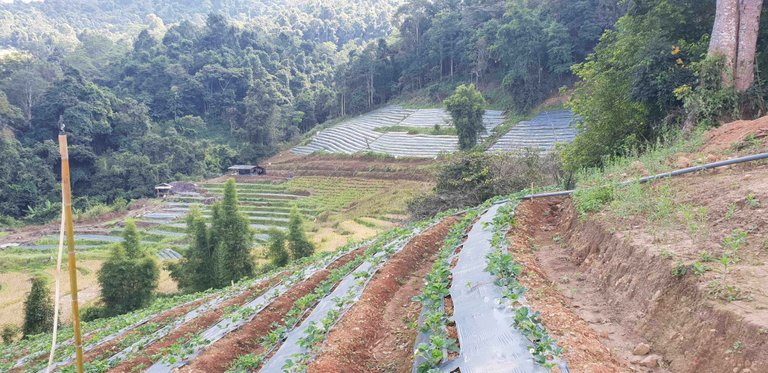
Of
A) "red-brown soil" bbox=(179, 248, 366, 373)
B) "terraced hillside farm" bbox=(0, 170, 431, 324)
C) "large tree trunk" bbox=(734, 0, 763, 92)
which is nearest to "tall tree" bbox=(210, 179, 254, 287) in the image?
"terraced hillside farm" bbox=(0, 170, 431, 324)

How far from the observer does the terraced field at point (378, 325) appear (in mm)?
4094

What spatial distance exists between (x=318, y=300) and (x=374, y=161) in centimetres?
3506

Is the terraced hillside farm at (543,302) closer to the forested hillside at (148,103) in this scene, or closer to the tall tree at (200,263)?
the tall tree at (200,263)

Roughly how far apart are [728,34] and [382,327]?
9.50 metres

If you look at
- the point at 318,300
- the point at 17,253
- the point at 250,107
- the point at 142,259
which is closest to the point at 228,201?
the point at 142,259

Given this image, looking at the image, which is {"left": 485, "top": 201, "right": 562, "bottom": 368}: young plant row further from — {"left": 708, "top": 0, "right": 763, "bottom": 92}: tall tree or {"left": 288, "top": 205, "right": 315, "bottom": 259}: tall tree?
{"left": 288, "top": 205, "right": 315, "bottom": 259}: tall tree

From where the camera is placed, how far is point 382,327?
19.6 feet

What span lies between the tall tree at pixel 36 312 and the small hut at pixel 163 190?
29.3m

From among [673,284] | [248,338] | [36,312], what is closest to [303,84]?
[36,312]

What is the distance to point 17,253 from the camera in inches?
1214

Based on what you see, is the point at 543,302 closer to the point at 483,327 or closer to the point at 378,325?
the point at 483,327

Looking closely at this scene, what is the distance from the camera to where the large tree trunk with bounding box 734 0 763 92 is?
9.76 metres

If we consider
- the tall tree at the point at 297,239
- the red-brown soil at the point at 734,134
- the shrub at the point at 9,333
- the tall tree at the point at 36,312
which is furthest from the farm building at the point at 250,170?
the red-brown soil at the point at 734,134

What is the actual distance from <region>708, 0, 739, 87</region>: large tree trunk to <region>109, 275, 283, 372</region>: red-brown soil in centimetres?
1100
